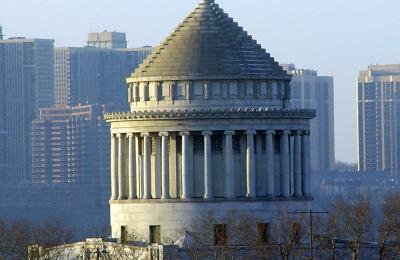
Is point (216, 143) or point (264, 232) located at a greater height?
point (216, 143)

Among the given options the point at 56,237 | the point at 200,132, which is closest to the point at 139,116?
the point at 200,132

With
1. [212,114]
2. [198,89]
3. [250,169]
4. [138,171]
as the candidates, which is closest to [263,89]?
[212,114]

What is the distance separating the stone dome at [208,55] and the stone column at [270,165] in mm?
2383

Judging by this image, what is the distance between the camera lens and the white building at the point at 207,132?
108 meters

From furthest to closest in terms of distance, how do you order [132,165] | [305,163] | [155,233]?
[305,163] < [132,165] < [155,233]

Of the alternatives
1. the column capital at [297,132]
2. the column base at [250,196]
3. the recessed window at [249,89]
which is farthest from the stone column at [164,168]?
the column capital at [297,132]

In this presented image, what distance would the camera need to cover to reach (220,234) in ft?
346

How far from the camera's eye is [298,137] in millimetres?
109562

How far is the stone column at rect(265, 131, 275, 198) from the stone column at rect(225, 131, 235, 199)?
4.66 feet

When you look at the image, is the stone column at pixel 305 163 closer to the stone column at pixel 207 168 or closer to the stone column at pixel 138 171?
the stone column at pixel 207 168

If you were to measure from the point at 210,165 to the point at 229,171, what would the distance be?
2.56ft

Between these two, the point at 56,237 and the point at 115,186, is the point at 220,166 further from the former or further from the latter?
the point at 56,237

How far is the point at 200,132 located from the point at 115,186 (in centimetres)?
466

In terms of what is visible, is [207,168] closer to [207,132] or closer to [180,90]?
[207,132]
